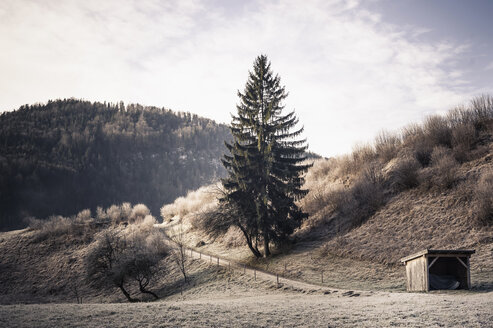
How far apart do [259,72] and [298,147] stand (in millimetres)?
9197

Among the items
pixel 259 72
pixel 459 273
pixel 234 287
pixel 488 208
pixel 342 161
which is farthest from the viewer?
pixel 342 161

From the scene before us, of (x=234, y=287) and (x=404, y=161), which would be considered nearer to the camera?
(x=234, y=287)

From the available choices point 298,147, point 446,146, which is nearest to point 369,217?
point 298,147

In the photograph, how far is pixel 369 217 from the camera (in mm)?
35344

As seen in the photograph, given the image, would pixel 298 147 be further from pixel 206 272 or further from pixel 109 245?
pixel 109 245

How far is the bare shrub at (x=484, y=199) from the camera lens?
26.7 meters

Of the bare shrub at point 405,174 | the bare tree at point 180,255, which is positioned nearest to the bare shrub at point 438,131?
the bare shrub at point 405,174

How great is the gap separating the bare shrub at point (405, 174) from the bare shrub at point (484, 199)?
664cm

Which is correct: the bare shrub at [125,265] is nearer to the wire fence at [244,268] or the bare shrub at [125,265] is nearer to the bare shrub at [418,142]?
the wire fence at [244,268]

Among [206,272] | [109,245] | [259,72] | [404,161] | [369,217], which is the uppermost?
[259,72]

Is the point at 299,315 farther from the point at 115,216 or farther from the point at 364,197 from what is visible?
the point at 115,216

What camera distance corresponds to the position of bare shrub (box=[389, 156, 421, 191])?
3594 centimetres

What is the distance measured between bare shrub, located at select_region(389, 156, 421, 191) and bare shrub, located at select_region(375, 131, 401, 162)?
12.0ft

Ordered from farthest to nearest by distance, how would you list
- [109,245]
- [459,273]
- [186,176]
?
1. [186,176]
2. [109,245]
3. [459,273]
